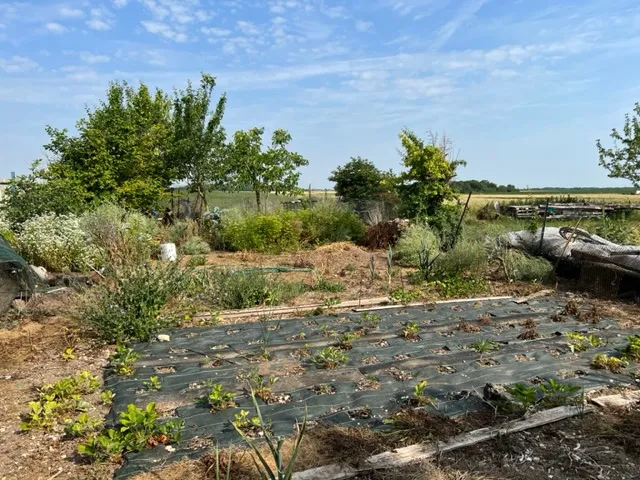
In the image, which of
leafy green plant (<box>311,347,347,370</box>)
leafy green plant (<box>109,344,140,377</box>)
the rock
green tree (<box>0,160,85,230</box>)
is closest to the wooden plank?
leafy green plant (<box>311,347,347,370</box>)

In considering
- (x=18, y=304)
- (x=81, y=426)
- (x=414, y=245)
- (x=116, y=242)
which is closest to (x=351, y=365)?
(x=81, y=426)

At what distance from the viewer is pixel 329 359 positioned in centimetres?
378

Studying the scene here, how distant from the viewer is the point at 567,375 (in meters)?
3.63

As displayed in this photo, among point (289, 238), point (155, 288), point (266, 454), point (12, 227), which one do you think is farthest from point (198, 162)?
point (266, 454)

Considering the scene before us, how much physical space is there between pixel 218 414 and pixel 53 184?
29.5 ft

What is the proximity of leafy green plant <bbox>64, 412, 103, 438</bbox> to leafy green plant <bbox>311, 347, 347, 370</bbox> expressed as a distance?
5.28 ft

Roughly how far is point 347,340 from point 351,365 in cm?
55

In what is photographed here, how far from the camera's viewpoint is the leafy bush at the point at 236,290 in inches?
237

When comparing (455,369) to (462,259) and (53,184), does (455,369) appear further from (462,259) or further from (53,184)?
(53,184)

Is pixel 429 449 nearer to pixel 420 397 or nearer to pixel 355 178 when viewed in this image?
pixel 420 397

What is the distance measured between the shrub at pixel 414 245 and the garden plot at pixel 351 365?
3.66 metres

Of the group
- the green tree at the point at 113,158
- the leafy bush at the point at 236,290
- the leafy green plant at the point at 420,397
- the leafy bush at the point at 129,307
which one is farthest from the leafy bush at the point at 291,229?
the leafy green plant at the point at 420,397

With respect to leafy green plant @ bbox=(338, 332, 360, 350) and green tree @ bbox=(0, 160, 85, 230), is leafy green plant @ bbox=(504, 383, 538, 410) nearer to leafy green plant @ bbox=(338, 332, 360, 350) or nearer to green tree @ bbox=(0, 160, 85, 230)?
leafy green plant @ bbox=(338, 332, 360, 350)

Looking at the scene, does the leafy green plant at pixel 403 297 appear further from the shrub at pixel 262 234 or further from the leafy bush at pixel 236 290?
the shrub at pixel 262 234
